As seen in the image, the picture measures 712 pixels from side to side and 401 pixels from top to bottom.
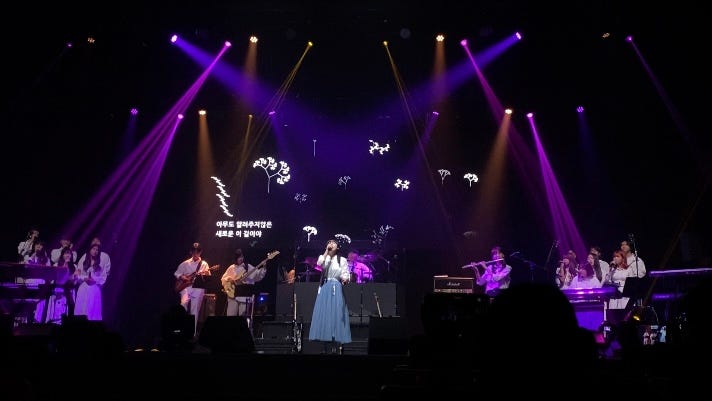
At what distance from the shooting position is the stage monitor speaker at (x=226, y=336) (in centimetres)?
618

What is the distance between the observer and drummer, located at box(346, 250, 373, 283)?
12.8m

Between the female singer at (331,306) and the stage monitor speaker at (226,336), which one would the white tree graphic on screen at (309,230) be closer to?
the female singer at (331,306)

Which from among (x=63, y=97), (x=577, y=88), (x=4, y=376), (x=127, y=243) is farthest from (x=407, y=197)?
(x=4, y=376)

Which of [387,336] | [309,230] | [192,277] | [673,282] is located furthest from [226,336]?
[309,230]

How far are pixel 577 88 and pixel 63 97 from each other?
11.4m

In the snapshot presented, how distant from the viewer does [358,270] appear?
12.9m

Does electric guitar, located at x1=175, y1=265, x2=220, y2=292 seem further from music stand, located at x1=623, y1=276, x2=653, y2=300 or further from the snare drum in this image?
music stand, located at x1=623, y1=276, x2=653, y2=300

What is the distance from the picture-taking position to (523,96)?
1400 cm

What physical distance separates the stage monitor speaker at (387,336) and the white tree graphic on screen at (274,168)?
8164 millimetres

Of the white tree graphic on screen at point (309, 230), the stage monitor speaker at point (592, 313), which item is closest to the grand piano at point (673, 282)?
the stage monitor speaker at point (592, 313)

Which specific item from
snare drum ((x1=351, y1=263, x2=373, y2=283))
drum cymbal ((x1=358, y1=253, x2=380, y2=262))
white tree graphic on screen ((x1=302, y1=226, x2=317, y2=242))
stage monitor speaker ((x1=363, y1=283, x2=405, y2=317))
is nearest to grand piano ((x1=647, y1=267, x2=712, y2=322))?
stage monitor speaker ((x1=363, y1=283, x2=405, y2=317))

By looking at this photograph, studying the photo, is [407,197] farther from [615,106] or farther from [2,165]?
[2,165]

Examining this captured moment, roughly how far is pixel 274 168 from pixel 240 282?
3.34m

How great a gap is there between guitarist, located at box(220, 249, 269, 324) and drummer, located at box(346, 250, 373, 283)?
2213 millimetres
